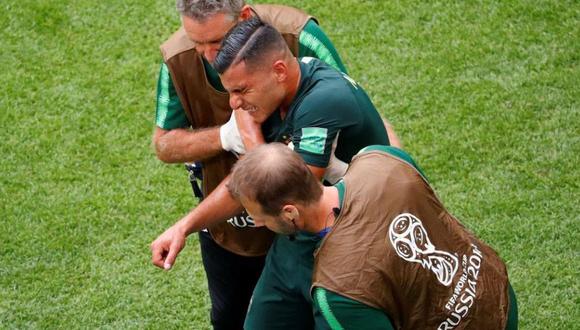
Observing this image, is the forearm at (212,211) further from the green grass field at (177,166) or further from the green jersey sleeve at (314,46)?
the green grass field at (177,166)

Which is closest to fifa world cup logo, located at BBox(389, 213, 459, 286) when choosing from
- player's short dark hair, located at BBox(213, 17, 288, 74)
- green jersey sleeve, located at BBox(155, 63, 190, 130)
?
player's short dark hair, located at BBox(213, 17, 288, 74)

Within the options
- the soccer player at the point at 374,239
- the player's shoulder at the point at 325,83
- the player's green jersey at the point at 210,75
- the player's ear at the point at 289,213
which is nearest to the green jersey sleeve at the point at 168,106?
the player's green jersey at the point at 210,75

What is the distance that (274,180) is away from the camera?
326cm

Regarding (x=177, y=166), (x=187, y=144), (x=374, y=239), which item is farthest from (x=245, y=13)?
(x=177, y=166)

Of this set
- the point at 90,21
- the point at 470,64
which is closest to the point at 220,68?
the point at 470,64

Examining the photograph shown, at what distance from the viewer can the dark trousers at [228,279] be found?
461 centimetres

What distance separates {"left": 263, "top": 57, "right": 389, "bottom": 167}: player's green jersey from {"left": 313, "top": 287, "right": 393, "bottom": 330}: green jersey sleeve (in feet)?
2.10

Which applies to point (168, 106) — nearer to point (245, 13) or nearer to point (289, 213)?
point (245, 13)

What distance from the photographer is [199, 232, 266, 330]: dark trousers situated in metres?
4.61

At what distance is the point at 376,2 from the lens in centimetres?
752

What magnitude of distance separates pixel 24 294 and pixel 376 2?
3272 millimetres

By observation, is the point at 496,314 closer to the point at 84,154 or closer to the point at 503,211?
the point at 503,211

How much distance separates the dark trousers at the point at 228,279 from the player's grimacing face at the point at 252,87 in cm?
100

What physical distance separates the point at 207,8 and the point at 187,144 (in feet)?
1.87
